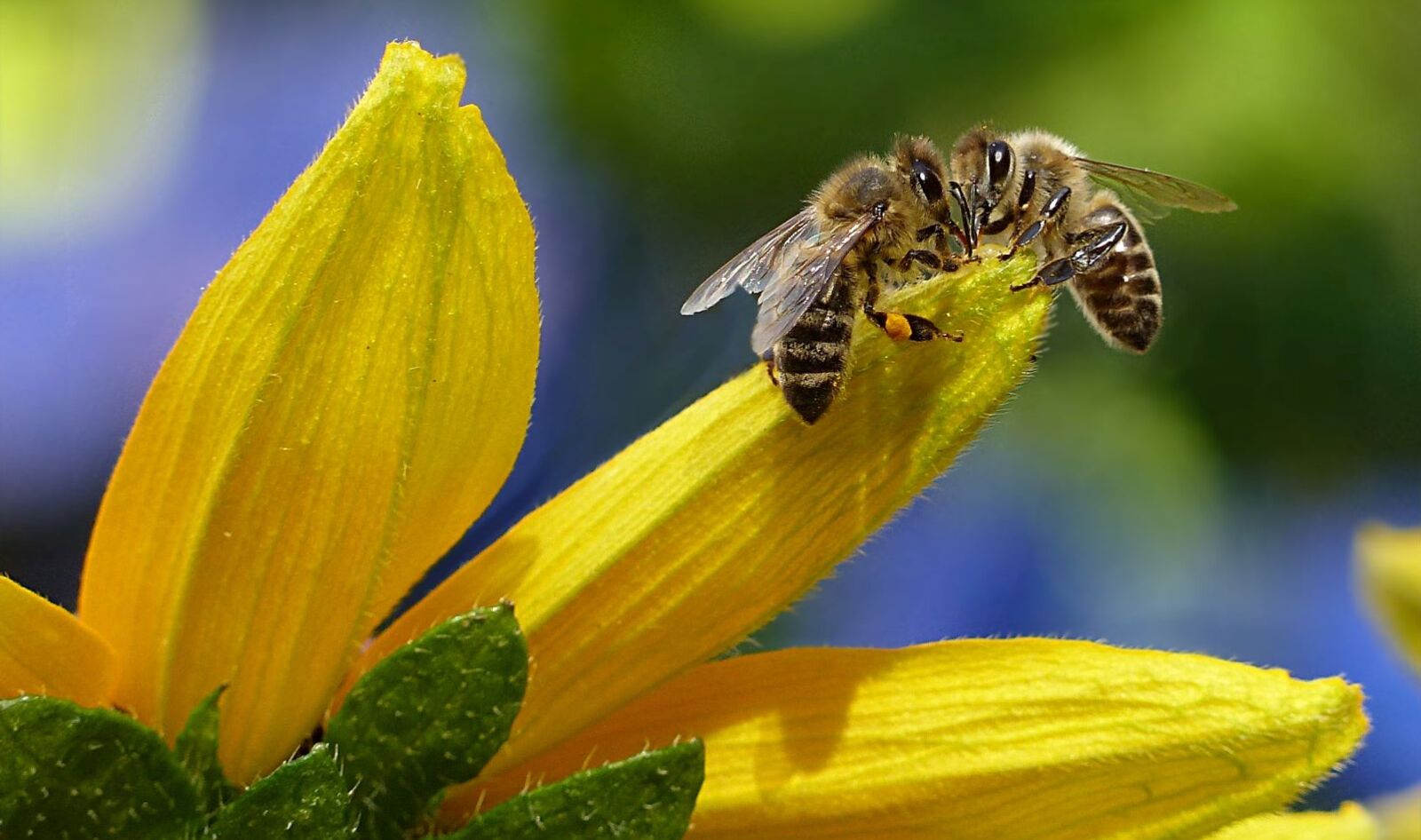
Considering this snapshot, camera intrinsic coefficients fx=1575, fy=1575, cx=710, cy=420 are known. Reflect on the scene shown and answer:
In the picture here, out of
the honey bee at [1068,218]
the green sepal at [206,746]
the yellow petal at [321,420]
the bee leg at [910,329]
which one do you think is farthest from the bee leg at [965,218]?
the green sepal at [206,746]

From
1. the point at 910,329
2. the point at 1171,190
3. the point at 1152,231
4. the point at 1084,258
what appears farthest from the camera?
the point at 1152,231

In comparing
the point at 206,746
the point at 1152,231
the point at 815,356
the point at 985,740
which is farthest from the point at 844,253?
the point at 1152,231

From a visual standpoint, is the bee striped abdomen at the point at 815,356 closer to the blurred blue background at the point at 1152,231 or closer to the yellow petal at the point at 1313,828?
the yellow petal at the point at 1313,828

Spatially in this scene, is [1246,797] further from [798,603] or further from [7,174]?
[7,174]

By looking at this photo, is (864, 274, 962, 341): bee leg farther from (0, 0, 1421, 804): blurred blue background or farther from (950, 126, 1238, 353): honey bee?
(0, 0, 1421, 804): blurred blue background

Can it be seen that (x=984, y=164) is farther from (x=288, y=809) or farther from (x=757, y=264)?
(x=288, y=809)

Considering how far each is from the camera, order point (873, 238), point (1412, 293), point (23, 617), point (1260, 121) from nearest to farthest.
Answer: point (23, 617)
point (873, 238)
point (1260, 121)
point (1412, 293)

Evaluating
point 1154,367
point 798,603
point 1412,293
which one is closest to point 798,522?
point 798,603
